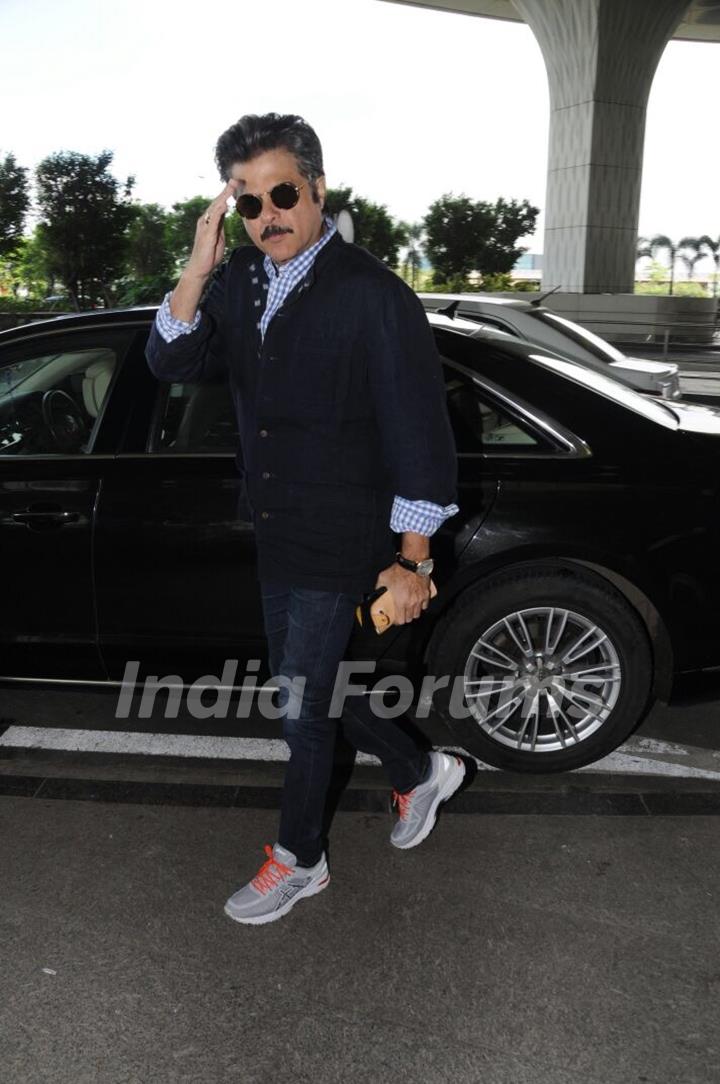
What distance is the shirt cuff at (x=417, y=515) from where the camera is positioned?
2.39 meters

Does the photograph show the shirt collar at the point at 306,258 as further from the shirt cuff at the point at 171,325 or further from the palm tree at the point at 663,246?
the palm tree at the point at 663,246

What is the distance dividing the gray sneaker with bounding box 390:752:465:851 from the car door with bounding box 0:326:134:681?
114 cm

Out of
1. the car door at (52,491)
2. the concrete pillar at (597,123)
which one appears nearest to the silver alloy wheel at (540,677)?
the car door at (52,491)

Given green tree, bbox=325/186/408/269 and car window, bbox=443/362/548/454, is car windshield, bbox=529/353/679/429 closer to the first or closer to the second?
car window, bbox=443/362/548/454

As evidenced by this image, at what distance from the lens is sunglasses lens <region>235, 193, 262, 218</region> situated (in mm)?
2307

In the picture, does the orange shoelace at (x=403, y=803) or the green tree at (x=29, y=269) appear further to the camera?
the green tree at (x=29, y=269)

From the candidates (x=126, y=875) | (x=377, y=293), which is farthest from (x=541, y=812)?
(x=377, y=293)

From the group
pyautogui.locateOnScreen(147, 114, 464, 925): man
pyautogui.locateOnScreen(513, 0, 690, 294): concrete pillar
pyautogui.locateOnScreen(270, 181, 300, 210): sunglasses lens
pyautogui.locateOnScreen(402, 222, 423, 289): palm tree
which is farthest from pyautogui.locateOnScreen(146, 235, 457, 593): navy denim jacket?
pyautogui.locateOnScreen(402, 222, 423, 289): palm tree

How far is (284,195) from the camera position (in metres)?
2.29

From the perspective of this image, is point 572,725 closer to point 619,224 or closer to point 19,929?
point 19,929

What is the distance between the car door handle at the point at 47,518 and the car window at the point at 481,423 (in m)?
1.24

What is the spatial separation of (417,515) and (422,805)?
1040mm

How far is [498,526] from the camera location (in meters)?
3.32

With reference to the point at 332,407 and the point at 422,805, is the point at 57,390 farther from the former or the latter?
the point at 422,805
